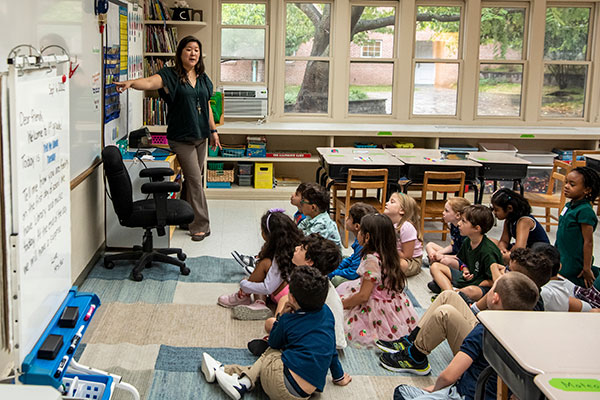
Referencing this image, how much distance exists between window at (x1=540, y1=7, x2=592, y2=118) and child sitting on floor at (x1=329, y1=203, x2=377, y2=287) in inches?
187

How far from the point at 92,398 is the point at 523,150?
639 cm

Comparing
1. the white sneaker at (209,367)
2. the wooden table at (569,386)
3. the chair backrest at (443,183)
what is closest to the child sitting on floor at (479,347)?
the wooden table at (569,386)

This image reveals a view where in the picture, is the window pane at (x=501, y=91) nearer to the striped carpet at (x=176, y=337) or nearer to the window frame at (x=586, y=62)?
the window frame at (x=586, y=62)

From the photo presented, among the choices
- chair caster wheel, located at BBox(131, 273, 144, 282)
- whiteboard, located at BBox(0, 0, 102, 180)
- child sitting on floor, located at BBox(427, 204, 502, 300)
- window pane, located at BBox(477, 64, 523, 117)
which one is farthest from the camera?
window pane, located at BBox(477, 64, 523, 117)

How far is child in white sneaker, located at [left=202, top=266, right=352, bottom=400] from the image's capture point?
119 inches

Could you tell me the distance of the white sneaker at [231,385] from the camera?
3.20 m

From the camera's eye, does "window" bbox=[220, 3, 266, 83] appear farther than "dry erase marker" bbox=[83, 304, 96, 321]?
Yes

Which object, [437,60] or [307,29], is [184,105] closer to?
[307,29]

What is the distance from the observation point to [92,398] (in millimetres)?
2852

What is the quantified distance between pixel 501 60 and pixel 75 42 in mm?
5441

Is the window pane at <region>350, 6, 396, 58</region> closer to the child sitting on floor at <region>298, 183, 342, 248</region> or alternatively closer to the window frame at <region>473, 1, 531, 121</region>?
the window frame at <region>473, 1, 531, 121</region>

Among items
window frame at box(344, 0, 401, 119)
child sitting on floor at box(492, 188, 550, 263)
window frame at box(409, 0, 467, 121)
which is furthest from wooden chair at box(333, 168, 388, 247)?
window frame at box(409, 0, 467, 121)

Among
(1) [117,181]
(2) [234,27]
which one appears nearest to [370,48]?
(2) [234,27]

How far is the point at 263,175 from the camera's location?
754 cm
